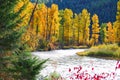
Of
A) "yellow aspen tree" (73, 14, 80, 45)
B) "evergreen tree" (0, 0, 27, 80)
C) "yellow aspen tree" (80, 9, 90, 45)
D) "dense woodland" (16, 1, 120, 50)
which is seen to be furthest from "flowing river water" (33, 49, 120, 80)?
"yellow aspen tree" (73, 14, 80, 45)

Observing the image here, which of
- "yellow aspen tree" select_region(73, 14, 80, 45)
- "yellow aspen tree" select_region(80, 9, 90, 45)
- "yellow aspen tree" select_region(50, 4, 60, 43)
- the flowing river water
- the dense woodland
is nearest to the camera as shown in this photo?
the flowing river water

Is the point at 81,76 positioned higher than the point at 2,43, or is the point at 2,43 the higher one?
the point at 2,43

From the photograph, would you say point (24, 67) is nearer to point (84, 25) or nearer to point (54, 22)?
point (54, 22)

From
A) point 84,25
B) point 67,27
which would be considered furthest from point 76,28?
point 67,27

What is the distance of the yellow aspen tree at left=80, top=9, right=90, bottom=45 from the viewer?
98125 mm

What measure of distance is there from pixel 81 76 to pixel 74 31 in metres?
92.8

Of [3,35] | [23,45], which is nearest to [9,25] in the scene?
[3,35]

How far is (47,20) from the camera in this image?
86.8 m

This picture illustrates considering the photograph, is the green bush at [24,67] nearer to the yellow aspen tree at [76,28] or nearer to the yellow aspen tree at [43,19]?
the yellow aspen tree at [43,19]

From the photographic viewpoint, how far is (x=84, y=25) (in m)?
99.1

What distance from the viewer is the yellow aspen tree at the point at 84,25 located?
9812 centimetres

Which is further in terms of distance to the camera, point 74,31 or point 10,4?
point 74,31

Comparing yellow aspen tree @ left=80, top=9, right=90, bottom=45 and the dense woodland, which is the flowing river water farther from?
yellow aspen tree @ left=80, top=9, right=90, bottom=45

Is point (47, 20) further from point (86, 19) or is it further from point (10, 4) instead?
point (10, 4)
